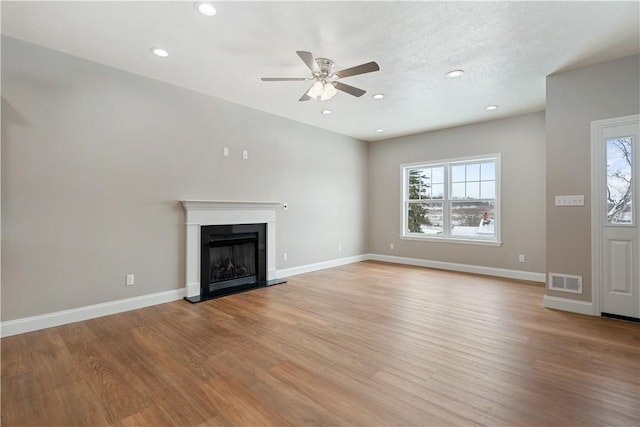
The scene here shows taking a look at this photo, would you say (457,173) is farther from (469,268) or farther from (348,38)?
(348,38)

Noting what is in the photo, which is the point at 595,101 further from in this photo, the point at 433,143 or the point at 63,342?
the point at 63,342

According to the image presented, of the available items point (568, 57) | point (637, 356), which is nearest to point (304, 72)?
point (568, 57)

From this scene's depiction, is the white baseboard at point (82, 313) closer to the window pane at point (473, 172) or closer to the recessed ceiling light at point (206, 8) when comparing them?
the recessed ceiling light at point (206, 8)

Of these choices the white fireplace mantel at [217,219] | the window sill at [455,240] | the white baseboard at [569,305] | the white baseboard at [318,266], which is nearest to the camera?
the white baseboard at [569,305]

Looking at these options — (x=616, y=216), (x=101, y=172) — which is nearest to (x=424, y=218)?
(x=616, y=216)

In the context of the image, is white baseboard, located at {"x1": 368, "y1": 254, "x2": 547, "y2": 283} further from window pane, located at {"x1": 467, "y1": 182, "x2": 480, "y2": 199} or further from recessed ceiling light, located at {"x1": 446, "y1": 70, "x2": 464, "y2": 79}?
recessed ceiling light, located at {"x1": 446, "y1": 70, "x2": 464, "y2": 79}

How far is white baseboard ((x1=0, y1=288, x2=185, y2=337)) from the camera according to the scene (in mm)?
2822

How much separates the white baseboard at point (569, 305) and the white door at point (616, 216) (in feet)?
0.32

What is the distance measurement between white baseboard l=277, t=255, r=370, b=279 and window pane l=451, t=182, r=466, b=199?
244 cm

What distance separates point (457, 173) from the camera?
595 centimetres

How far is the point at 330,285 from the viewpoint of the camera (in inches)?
185

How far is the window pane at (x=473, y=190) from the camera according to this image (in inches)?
224

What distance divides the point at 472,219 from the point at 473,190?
1.85 feet

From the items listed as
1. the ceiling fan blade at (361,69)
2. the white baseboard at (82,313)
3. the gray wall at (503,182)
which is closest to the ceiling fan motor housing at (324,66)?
the ceiling fan blade at (361,69)
